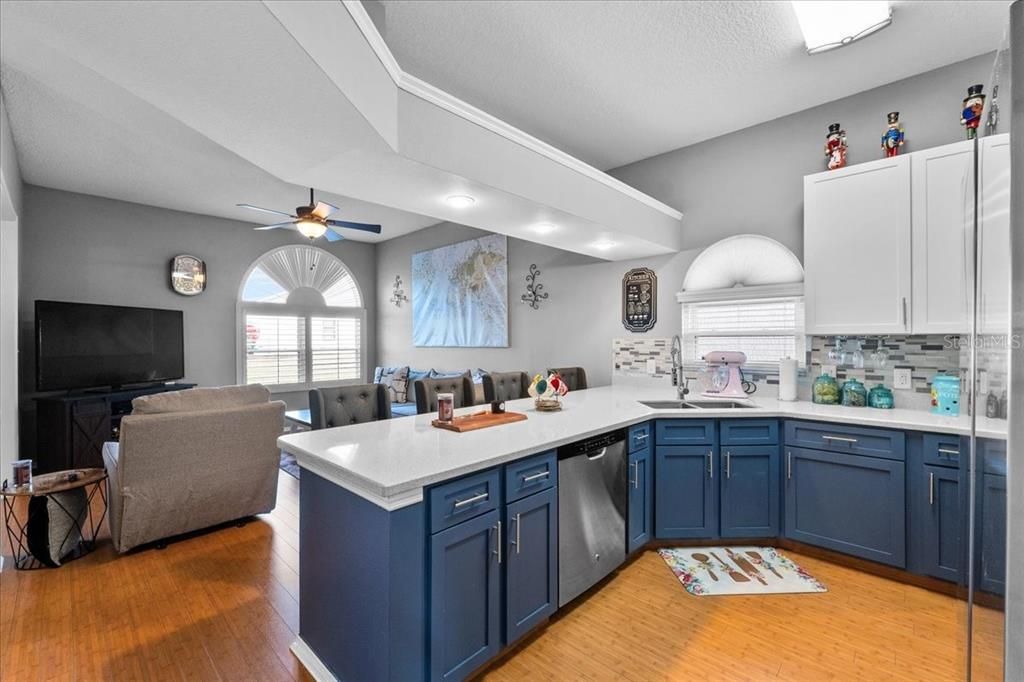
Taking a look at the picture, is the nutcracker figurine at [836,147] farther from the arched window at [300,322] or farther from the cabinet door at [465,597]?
the arched window at [300,322]

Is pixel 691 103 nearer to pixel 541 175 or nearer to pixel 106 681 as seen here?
pixel 541 175

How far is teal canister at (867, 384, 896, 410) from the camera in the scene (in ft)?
9.14

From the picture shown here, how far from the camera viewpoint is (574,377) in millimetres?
4234

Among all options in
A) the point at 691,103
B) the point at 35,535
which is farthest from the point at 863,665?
the point at 35,535

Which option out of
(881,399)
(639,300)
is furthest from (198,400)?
(881,399)

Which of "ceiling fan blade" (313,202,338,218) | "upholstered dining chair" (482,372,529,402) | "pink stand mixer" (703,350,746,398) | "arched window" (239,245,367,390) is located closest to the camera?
"pink stand mixer" (703,350,746,398)

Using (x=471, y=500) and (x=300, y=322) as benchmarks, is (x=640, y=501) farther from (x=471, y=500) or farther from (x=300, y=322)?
(x=300, y=322)

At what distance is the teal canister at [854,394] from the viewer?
2875 millimetres

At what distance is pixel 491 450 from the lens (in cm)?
179

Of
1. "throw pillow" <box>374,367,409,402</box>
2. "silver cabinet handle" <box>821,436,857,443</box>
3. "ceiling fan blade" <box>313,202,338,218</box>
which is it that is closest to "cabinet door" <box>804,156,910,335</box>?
"silver cabinet handle" <box>821,436,857,443</box>

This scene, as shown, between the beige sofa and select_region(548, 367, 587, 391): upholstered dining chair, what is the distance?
7.87ft

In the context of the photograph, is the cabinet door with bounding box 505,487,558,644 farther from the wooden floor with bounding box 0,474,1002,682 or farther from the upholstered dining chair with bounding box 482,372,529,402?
the upholstered dining chair with bounding box 482,372,529,402

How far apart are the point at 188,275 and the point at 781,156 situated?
6.55 m

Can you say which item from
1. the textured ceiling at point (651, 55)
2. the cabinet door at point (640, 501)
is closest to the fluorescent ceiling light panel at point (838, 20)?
the textured ceiling at point (651, 55)
